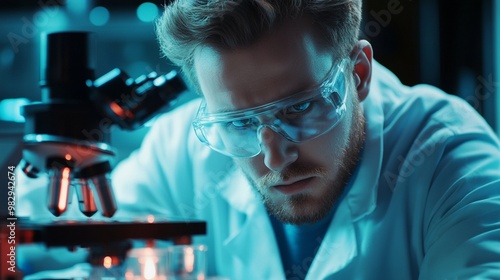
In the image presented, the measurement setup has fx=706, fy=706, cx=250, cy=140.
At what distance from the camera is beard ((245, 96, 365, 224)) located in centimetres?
145

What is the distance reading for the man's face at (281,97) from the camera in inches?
53.6

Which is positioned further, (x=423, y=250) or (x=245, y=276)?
(x=245, y=276)

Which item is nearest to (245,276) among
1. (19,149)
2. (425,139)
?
(425,139)

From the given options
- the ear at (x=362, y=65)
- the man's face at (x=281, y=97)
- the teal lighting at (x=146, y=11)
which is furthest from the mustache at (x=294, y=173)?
the teal lighting at (x=146, y=11)

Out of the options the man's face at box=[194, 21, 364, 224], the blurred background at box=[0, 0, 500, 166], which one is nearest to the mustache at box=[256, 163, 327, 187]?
the man's face at box=[194, 21, 364, 224]

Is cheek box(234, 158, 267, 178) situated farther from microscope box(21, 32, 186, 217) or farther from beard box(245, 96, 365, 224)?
microscope box(21, 32, 186, 217)

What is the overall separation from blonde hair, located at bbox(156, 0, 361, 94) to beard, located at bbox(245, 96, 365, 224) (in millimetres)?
180

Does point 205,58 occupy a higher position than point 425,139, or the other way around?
point 205,58

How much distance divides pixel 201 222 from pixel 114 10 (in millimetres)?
1148

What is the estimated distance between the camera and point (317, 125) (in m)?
1.40

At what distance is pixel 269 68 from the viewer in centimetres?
135

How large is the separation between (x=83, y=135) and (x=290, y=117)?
40cm

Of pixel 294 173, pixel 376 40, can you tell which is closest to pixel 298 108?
pixel 294 173

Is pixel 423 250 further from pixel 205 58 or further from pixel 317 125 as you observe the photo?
pixel 205 58
